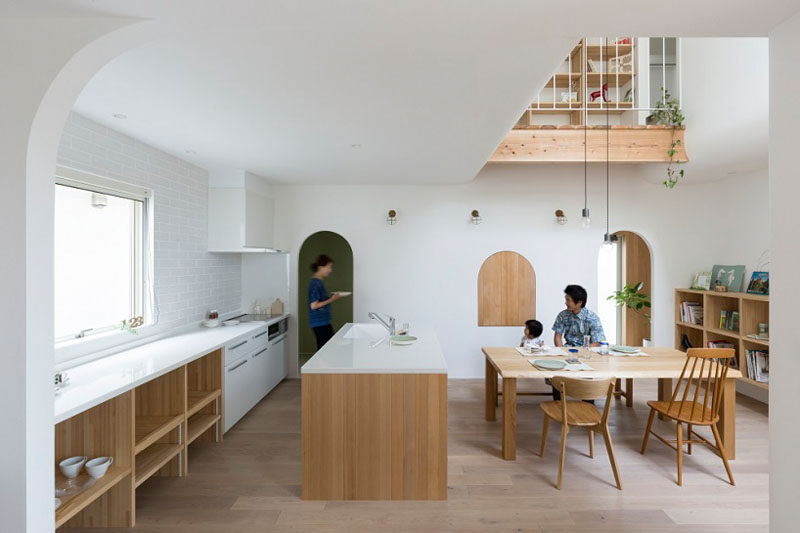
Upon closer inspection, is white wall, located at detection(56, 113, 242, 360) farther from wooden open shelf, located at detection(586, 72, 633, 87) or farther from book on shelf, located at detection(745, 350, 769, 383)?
book on shelf, located at detection(745, 350, 769, 383)

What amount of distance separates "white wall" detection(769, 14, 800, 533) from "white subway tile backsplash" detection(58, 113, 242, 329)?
12.6ft

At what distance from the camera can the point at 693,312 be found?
5.18 m

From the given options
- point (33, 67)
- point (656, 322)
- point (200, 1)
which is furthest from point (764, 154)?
point (33, 67)

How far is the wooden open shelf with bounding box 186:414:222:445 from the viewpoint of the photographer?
10.3ft

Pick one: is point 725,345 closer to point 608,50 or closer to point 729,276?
point 729,276

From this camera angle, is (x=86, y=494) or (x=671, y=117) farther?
(x=671, y=117)

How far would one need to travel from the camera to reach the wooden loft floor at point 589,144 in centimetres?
447

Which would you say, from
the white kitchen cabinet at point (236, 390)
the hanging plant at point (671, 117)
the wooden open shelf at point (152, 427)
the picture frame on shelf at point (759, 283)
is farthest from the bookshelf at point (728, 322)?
the wooden open shelf at point (152, 427)

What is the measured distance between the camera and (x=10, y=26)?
1.52 m

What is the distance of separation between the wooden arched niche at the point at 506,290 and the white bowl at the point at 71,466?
14.2 feet

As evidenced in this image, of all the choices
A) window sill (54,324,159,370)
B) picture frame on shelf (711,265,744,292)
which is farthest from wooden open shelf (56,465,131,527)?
picture frame on shelf (711,265,744,292)

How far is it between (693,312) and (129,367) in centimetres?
598

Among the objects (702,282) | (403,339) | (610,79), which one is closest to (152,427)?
(403,339)

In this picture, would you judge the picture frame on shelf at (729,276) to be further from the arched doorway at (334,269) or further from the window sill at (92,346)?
the window sill at (92,346)
